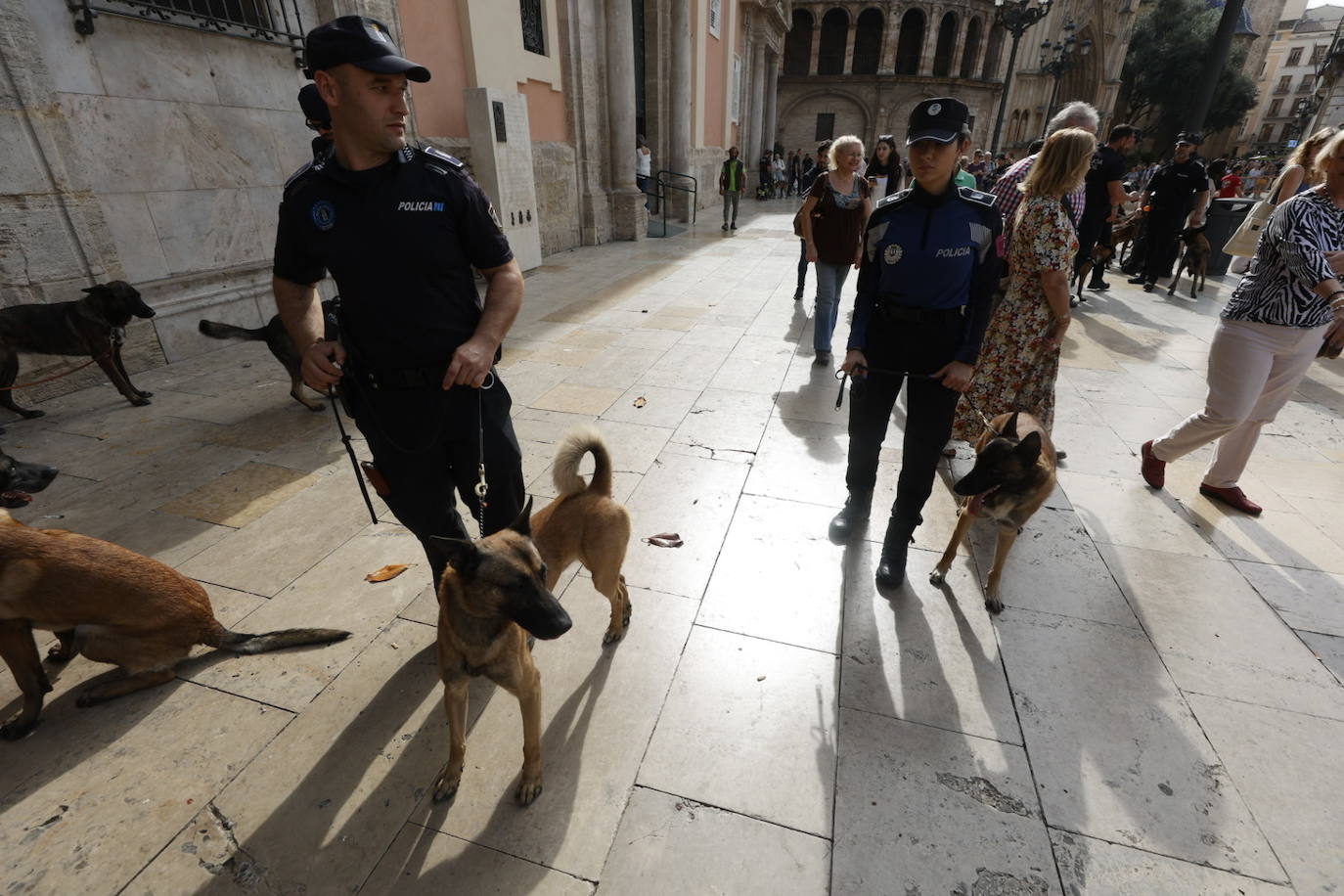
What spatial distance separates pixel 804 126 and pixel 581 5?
36012 mm

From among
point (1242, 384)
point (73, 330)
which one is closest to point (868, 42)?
point (1242, 384)

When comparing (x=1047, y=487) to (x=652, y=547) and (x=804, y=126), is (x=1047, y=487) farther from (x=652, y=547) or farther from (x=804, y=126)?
(x=804, y=126)

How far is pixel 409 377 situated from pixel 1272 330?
16.6 ft

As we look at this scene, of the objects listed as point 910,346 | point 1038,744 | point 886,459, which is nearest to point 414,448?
point 910,346

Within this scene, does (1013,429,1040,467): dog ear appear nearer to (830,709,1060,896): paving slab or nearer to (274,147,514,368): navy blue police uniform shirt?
(830,709,1060,896): paving slab

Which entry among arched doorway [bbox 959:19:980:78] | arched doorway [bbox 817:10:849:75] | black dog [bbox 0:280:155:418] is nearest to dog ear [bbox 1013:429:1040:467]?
black dog [bbox 0:280:155:418]

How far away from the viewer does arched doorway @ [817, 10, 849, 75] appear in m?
42.4

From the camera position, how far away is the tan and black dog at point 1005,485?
10.3 feet

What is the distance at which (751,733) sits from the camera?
2617 millimetres

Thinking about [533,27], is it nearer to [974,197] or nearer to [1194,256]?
[974,197]

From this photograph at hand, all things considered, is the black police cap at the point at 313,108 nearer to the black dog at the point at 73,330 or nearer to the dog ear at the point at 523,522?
the black dog at the point at 73,330

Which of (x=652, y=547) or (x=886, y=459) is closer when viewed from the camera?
(x=652, y=547)

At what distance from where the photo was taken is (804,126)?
43.9 m

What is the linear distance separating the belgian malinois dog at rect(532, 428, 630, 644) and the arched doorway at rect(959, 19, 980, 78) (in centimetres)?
5346
